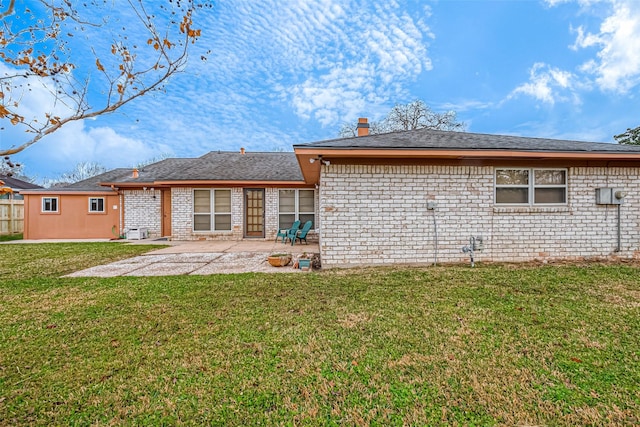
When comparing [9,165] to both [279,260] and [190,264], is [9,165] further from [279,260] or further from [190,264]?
[190,264]

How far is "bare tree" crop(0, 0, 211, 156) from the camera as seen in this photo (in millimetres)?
2650

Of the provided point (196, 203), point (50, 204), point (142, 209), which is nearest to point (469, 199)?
point (196, 203)

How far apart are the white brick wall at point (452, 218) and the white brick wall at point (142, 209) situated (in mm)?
10303

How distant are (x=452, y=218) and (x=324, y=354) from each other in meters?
4.98

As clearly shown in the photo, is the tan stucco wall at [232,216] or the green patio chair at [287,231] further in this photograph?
the tan stucco wall at [232,216]

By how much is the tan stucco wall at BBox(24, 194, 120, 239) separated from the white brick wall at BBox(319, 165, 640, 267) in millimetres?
12301

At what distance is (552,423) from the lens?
1813mm

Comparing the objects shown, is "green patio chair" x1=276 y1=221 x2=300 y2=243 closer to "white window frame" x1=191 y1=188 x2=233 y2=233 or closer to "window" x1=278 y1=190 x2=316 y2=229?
"window" x1=278 y1=190 x2=316 y2=229

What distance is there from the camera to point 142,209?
44.0 feet

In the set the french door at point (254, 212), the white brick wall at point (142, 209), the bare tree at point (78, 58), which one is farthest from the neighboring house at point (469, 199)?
the white brick wall at point (142, 209)

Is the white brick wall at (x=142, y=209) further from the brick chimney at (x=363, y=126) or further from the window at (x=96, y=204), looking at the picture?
the brick chimney at (x=363, y=126)

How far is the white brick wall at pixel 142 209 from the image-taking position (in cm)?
1339

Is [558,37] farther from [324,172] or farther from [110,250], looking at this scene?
[110,250]

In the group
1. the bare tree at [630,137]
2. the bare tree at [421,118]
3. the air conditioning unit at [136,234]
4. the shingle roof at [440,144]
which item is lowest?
the air conditioning unit at [136,234]
